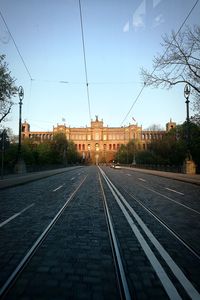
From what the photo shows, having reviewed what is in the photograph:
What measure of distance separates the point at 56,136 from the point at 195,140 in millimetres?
46221

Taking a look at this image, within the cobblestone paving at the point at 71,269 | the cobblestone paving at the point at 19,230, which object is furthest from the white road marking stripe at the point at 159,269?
the cobblestone paving at the point at 19,230

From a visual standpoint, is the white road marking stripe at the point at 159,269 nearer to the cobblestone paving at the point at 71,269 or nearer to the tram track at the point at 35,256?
the tram track at the point at 35,256

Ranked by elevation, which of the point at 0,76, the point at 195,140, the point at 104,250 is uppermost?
the point at 0,76

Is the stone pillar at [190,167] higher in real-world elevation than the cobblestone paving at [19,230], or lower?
higher

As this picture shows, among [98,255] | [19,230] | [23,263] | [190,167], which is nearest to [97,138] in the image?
[190,167]

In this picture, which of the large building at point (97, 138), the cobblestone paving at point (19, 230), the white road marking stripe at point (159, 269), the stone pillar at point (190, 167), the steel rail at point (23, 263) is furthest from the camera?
the large building at point (97, 138)

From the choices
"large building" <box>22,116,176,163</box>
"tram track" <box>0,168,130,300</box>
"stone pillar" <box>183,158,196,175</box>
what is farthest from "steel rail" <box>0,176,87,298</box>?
"large building" <box>22,116,176,163</box>

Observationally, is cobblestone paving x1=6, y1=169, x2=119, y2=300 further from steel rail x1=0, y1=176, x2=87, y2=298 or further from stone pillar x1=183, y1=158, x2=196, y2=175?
stone pillar x1=183, y1=158, x2=196, y2=175

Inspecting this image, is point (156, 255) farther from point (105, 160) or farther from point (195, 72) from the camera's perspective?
point (105, 160)

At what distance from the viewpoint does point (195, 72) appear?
2334 centimetres

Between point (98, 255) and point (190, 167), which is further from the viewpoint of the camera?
point (190, 167)

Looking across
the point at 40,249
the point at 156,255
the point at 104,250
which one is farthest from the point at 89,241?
the point at 156,255

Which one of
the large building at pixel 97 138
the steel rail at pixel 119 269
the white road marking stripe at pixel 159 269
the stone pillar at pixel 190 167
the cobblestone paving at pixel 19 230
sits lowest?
the steel rail at pixel 119 269

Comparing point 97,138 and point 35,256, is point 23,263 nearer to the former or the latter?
point 35,256
